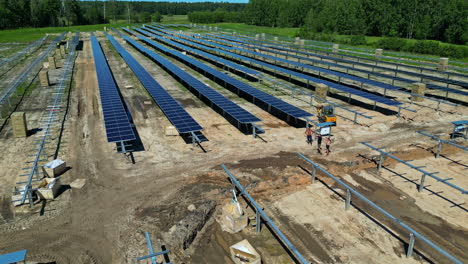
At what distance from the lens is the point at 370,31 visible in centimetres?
11200

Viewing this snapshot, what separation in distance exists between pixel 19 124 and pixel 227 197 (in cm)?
1792

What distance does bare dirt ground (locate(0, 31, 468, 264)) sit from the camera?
14273mm

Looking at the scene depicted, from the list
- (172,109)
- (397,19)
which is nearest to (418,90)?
(172,109)

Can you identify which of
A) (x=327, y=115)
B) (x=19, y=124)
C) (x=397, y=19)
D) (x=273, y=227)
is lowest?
(x=273, y=227)

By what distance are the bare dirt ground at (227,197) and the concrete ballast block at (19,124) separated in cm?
61

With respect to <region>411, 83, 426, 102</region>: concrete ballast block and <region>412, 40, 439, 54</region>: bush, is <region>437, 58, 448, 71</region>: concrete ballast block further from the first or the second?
<region>411, 83, 426, 102</region>: concrete ballast block

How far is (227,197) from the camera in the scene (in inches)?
706

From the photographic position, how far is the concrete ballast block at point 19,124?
24766 mm

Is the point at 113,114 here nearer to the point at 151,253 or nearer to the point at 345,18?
the point at 151,253

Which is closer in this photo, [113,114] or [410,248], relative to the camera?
[410,248]

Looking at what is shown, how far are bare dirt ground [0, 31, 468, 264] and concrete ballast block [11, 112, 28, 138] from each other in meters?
0.61

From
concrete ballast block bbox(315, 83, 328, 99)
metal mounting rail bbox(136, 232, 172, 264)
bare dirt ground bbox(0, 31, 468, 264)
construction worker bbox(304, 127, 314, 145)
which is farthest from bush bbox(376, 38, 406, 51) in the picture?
metal mounting rail bbox(136, 232, 172, 264)

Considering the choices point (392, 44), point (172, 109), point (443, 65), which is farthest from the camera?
point (392, 44)

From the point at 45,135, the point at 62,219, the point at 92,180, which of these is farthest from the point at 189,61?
the point at 62,219
